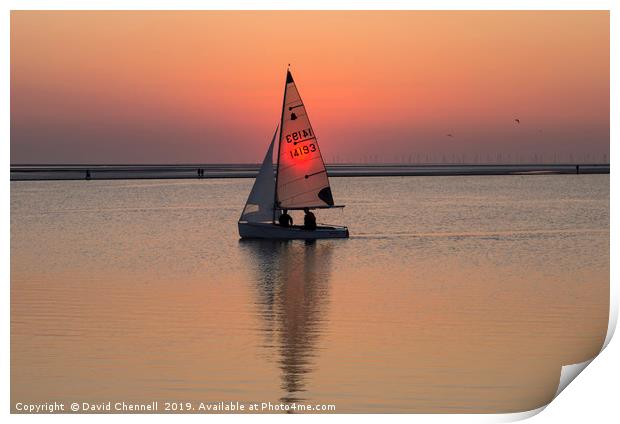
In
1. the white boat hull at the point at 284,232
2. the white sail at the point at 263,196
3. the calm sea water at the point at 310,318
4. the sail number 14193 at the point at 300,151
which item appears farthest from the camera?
the sail number 14193 at the point at 300,151

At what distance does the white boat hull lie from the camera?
2138 inches

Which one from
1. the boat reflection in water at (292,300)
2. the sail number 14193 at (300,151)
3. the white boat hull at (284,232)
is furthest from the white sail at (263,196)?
the boat reflection in water at (292,300)

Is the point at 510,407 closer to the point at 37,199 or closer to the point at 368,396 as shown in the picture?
the point at 368,396

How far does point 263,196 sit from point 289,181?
5.31 ft

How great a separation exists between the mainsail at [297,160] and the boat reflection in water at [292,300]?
2435 millimetres

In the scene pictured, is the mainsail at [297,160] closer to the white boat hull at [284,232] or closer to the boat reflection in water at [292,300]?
the white boat hull at [284,232]

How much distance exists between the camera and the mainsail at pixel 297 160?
5569 centimetres

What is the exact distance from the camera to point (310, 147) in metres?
57.0

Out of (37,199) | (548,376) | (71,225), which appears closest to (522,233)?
(71,225)

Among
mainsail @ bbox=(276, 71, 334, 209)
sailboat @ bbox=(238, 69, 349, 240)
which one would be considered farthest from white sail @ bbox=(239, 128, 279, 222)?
mainsail @ bbox=(276, 71, 334, 209)

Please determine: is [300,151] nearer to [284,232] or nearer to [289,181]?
[289,181]

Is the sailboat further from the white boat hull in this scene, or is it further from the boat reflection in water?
the boat reflection in water

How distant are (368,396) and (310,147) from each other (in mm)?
36393

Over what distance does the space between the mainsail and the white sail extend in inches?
18.8
